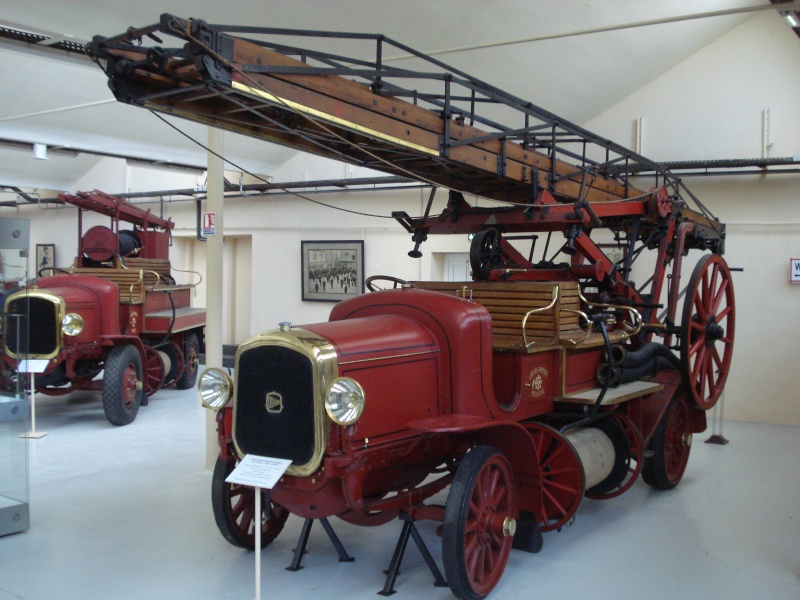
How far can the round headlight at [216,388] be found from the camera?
11.5 ft

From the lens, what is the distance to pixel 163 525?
4.46 meters

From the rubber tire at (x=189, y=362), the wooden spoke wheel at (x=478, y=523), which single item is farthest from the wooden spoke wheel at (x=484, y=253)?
the rubber tire at (x=189, y=362)

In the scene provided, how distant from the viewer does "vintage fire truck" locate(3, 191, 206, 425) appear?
7000mm

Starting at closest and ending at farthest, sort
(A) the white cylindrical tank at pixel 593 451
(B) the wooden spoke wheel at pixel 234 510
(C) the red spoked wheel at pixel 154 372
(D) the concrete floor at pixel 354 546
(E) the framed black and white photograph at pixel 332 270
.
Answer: (D) the concrete floor at pixel 354 546
(B) the wooden spoke wheel at pixel 234 510
(A) the white cylindrical tank at pixel 593 451
(C) the red spoked wheel at pixel 154 372
(E) the framed black and white photograph at pixel 332 270

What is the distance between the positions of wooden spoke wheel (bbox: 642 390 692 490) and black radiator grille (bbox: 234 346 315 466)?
9.69ft

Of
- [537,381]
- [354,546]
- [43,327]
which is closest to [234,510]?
[354,546]

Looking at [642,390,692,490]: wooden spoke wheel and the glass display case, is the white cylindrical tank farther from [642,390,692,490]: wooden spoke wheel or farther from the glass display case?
the glass display case

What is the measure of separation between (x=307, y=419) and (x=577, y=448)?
1.82 meters

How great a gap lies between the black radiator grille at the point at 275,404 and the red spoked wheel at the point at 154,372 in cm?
533

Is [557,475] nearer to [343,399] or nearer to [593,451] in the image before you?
[593,451]

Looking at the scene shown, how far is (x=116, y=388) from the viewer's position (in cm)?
723

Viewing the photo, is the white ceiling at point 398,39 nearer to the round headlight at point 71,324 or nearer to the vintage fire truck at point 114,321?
the vintage fire truck at point 114,321

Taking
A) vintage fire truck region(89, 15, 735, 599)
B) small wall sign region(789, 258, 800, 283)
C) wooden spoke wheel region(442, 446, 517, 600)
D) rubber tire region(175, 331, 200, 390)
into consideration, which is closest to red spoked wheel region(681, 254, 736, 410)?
vintage fire truck region(89, 15, 735, 599)

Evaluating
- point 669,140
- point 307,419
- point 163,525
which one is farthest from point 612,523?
point 669,140
